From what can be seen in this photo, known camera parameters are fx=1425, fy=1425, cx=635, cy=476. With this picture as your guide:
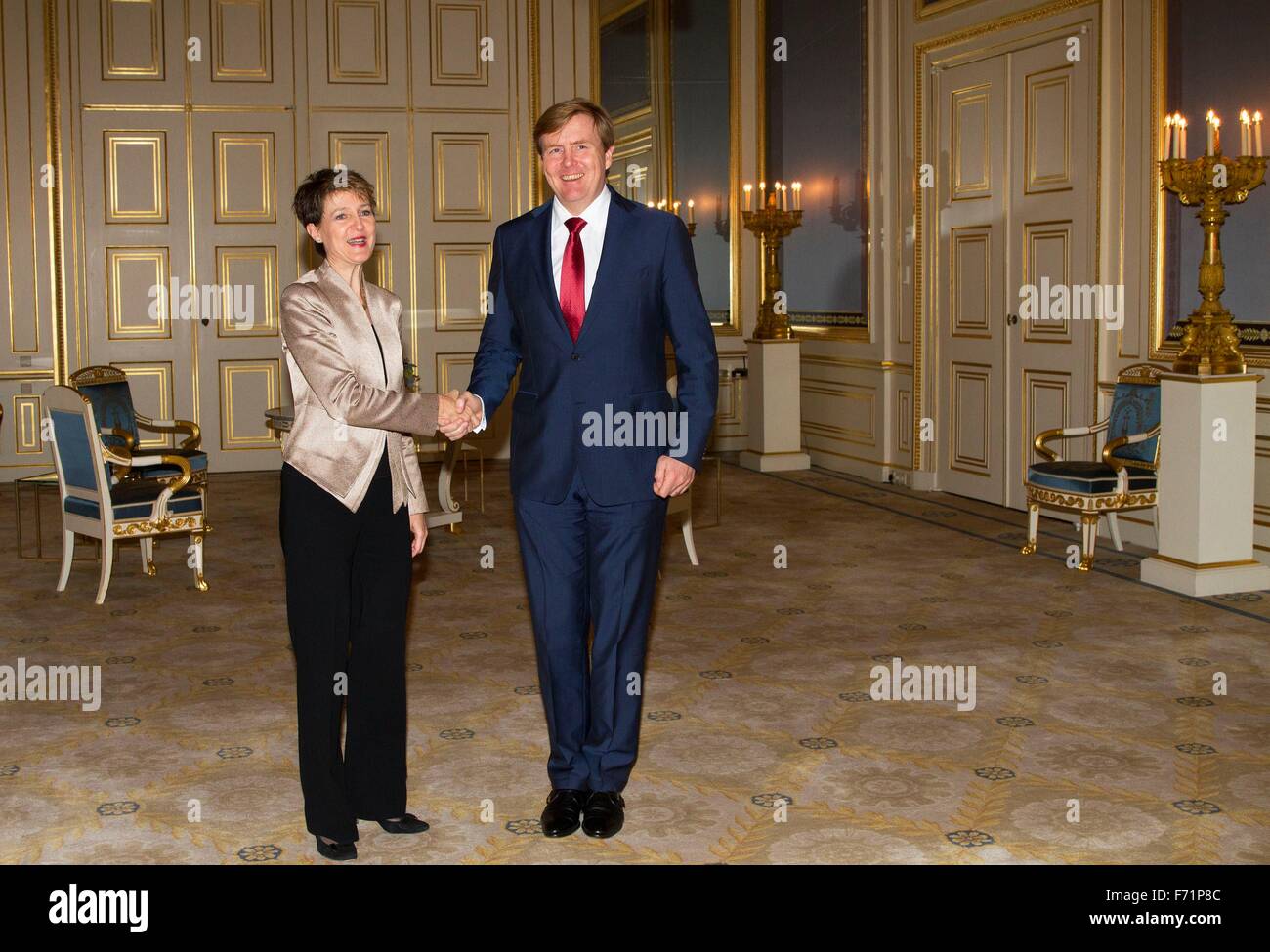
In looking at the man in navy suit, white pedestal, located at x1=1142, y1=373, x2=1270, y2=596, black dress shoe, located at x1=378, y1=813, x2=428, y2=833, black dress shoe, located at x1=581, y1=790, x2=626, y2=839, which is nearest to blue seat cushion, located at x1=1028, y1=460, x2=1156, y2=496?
white pedestal, located at x1=1142, y1=373, x2=1270, y2=596

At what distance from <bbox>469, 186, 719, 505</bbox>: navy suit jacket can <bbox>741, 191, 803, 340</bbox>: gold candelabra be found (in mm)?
7068

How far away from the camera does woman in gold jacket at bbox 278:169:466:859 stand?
9.77ft

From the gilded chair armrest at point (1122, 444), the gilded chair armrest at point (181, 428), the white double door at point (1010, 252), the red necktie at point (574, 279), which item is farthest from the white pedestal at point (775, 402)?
the red necktie at point (574, 279)

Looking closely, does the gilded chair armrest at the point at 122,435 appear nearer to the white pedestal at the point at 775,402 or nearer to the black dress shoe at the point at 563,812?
the white pedestal at the point at 775,402

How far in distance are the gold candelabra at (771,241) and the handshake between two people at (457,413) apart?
283 inches

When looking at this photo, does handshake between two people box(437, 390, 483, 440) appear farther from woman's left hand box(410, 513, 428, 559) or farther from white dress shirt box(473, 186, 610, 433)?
woman's left hand box(410, 513, 428, 559)

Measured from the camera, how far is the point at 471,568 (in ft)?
22.2

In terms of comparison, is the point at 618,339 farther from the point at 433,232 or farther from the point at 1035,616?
the point at 433,232

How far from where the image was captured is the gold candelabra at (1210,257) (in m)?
5.91

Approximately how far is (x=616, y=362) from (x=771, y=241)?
7431 mm

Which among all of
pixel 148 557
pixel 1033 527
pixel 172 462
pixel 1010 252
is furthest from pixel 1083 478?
pixel 148 557

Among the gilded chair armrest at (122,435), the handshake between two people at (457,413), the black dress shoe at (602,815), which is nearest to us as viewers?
the handshake between two people at (457,413)

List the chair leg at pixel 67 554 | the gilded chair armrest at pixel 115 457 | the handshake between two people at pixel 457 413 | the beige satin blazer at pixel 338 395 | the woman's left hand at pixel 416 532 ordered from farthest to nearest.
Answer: the chair leg at pixel 67 554, the gilded chair armrest at pixel 115 457, the woman's left hand at pixel 416 532, the handshake between two people at pixel 457 413, the beige satin blazer at pixel 338 395

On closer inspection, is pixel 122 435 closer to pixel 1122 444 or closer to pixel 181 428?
pixel 181 428
